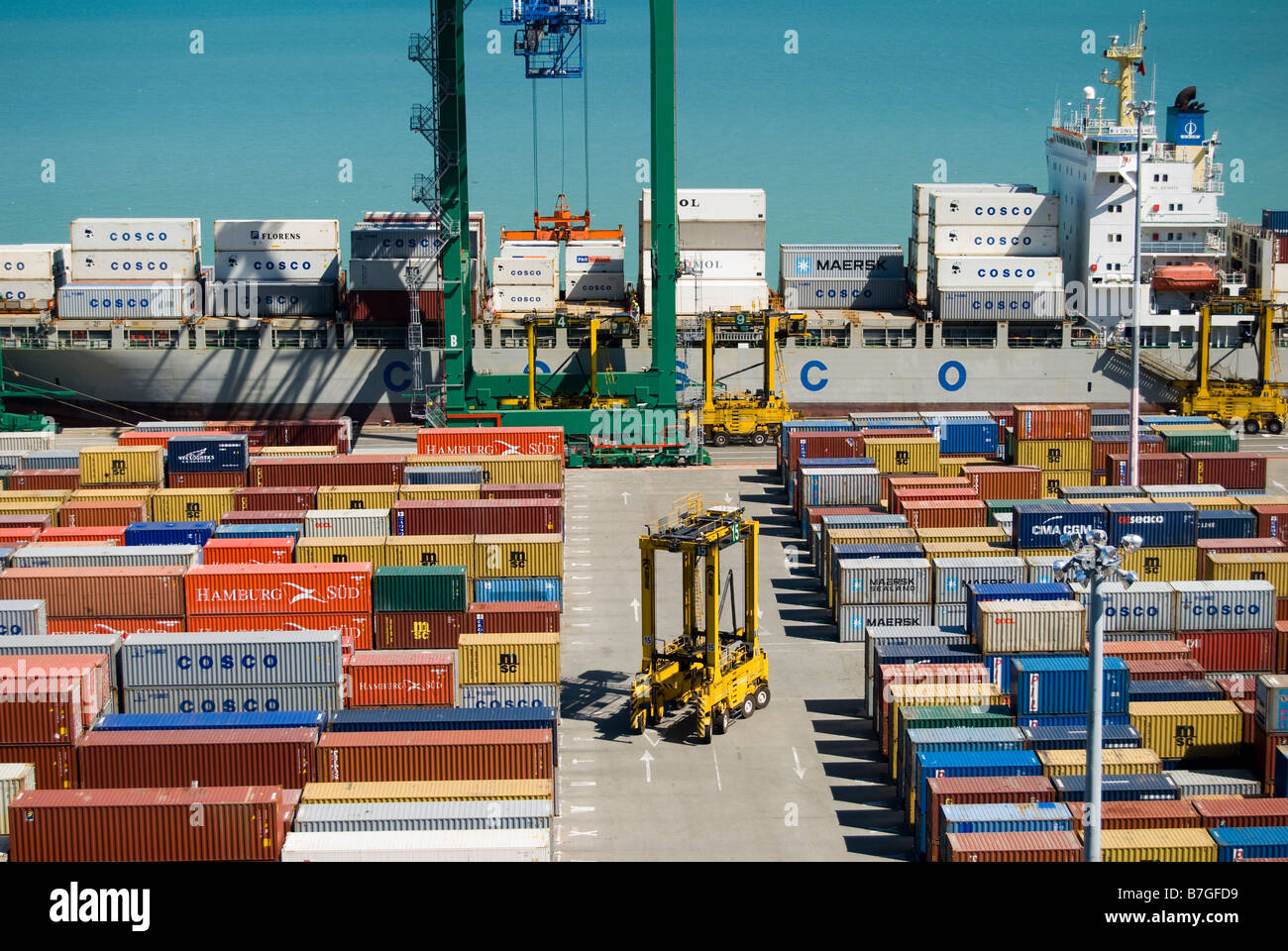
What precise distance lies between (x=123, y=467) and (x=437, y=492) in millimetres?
11462

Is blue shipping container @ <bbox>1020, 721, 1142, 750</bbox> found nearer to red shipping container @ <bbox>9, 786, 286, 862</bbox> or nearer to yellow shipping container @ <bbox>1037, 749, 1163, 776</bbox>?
yellow shipping container @ <bbox>1037, 749, 1163, 776</bbox>

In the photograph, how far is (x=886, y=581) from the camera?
4153 cm

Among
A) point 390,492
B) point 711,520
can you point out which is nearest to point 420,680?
point 711,520

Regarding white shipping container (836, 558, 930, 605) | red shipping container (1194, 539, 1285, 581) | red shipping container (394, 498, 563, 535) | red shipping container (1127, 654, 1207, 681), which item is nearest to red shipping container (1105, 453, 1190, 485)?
red shipping container (1194, 539, 1285, 581)

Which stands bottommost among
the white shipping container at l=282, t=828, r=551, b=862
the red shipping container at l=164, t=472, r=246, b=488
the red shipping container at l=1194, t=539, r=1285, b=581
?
the white shipping container at l=282, t=828, r=551, b=862

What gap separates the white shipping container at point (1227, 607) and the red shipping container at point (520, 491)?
18.5 m

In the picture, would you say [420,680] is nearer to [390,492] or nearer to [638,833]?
[638,833]

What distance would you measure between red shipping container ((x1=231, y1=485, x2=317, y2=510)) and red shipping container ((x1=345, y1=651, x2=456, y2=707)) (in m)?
15.3

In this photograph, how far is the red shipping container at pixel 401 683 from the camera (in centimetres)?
3278

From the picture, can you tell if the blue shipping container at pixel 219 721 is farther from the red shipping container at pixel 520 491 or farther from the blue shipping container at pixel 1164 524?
the blue shipping container at pixel 1164 524

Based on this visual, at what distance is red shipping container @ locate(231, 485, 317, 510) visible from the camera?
155 ft

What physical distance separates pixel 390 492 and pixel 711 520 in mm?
14988

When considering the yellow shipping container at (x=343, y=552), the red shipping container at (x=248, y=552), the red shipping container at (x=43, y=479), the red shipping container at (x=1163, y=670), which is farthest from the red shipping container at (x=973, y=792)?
the red shipping container at (x=43, y=479)

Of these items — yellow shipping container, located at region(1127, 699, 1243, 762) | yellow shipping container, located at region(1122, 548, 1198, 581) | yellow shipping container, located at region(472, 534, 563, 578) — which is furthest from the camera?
yellow shipping container, located at region(1122, 548, 1198, 581)
